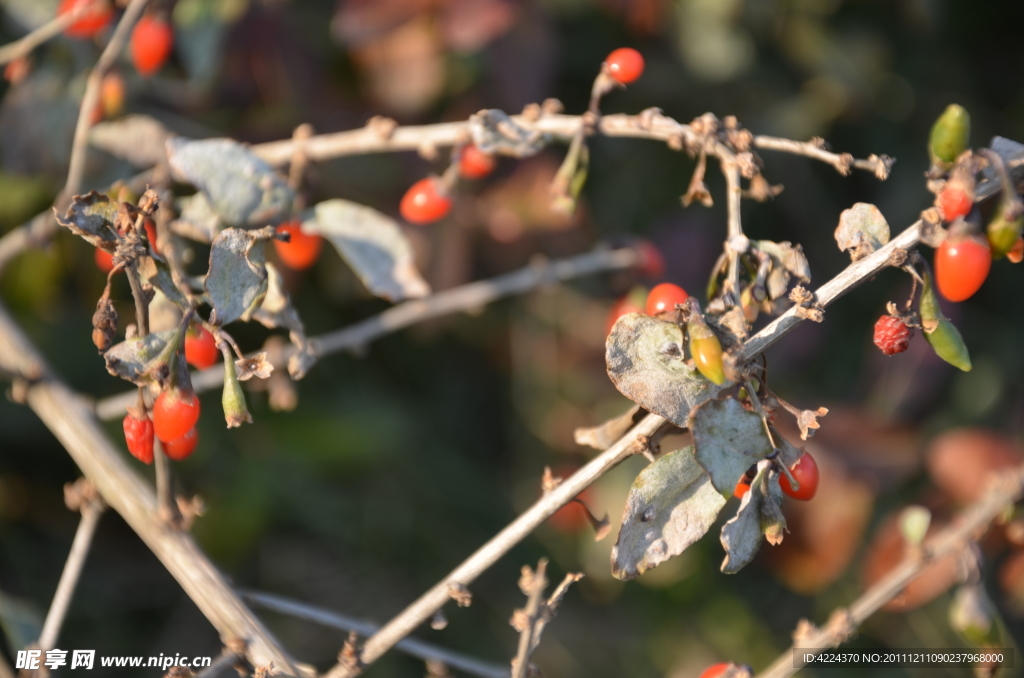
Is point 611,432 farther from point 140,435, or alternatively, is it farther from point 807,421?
point 140,435

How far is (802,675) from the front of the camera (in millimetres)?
1634

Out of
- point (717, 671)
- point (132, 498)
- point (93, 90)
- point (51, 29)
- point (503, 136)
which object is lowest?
point (717, 671)

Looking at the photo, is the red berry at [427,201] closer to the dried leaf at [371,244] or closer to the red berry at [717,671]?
the dried leaf at [371,244]

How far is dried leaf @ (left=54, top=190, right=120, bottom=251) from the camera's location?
602 mm

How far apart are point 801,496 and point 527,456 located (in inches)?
44.5

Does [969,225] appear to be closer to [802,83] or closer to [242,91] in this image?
[242,91]

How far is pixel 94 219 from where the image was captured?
0.62 meters

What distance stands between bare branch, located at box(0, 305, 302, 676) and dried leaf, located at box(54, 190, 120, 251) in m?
0.31

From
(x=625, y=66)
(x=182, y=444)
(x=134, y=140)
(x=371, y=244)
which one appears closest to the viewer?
(x=182, y=444)

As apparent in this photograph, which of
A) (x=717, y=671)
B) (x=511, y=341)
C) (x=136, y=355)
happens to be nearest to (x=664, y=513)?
(x=717, y=671)

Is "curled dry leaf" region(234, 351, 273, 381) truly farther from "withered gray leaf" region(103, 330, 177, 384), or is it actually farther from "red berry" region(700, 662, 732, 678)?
"red berry" region(700, 662, 732, 678)

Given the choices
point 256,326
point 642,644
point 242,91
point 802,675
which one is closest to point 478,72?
point 242,91

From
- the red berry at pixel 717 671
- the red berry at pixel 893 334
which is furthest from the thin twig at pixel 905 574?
the red berry at pixel 893 334

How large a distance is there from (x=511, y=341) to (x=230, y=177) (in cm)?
96
